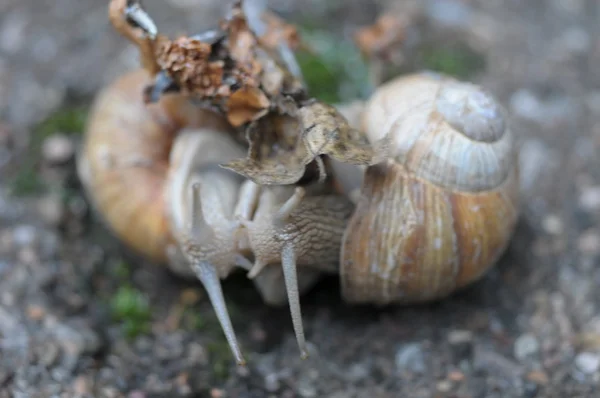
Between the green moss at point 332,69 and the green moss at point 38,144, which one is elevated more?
the green moss at point 332,69

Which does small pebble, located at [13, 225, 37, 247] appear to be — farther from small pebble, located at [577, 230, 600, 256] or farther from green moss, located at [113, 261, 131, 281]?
small pebble, located at [577, 230, 600, 256]

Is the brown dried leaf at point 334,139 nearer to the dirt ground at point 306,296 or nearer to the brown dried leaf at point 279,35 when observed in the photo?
the brown dried leaf at point 279,35

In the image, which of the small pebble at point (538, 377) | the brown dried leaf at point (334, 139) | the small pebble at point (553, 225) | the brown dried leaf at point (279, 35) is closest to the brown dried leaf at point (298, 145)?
the brown dried leaf at point (334, 139)

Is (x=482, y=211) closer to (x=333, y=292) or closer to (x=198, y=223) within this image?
(x=333, y=292)

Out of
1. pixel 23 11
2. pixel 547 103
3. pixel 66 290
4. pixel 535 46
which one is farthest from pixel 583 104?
pixel 23 11

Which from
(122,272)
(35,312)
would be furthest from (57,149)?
(35,312)

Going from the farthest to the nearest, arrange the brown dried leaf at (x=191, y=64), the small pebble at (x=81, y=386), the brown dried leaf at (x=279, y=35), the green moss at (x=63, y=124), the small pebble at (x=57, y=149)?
the green moss at (x=63, y=124) < the small pebble at (x=57, y=149) < the brown dried leaf at (x=279, y=35) < the brown dried leaf at (x=191, y=64) < the small pebble at (x=81, y=386)

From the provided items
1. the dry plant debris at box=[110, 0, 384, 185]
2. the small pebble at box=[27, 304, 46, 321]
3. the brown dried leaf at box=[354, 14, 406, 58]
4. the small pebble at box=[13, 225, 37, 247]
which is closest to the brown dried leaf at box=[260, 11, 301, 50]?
the dry plant debris at box=[110, 0, 384, 185]
